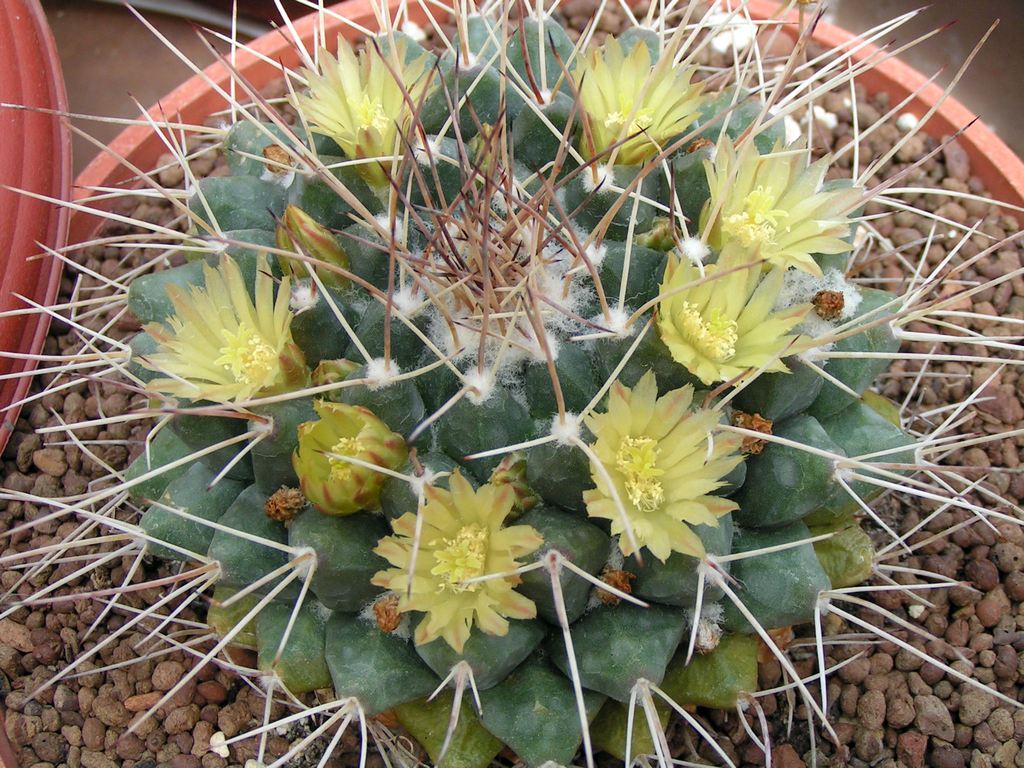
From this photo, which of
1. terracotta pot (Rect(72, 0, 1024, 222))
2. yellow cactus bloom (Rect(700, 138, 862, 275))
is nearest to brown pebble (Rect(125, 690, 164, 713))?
terracotta pot (Rect(72, 0, 1024, 222))

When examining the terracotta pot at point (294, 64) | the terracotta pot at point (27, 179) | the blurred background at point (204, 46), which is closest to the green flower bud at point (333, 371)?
the terracotta pot at point (27, 179)

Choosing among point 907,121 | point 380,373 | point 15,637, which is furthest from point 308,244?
point 907,121

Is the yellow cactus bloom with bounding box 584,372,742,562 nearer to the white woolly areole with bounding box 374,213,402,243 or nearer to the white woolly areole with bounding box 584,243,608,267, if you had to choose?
the white woolly areole with bounding box 584,243,608,267

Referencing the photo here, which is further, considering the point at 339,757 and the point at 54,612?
the point at 54,612

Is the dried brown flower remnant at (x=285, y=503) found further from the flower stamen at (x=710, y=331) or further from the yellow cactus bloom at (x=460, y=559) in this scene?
the flower stamen at (x=710, y=331)

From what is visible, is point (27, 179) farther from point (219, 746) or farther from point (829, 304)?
point (829, 304)

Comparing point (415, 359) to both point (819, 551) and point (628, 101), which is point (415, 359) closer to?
point (628, 101)

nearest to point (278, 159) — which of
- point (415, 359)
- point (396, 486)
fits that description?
point (415, 359)
